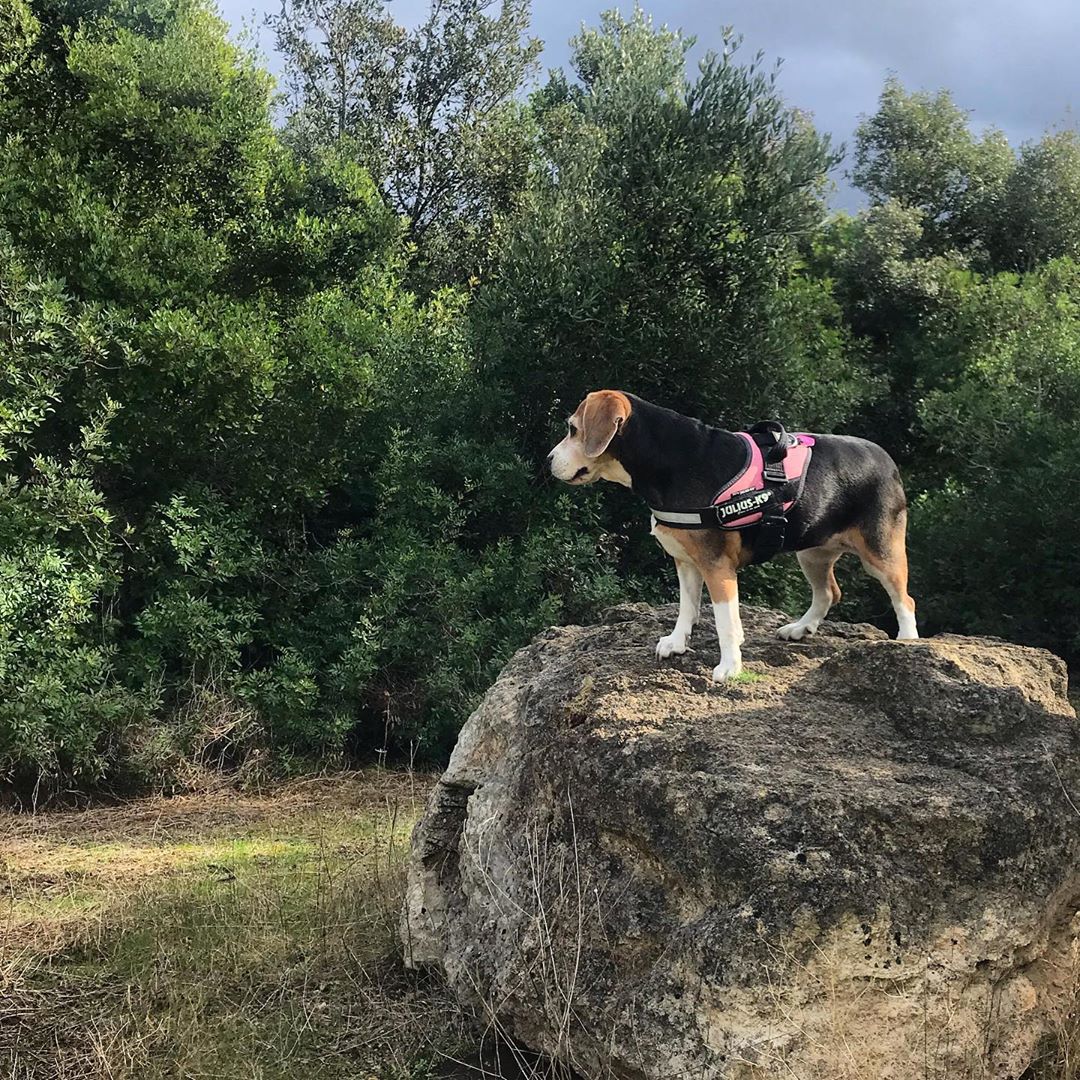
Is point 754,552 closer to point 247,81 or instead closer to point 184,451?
point 184,451

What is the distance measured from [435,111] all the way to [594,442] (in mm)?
17339

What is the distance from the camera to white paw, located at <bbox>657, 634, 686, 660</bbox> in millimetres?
5250

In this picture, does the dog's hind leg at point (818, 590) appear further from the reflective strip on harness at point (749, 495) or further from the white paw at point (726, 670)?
the white paw at point (726, 670)

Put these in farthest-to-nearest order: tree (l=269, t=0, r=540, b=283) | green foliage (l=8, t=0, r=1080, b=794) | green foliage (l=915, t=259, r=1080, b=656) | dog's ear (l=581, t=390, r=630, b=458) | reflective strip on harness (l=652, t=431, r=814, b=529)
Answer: tree (l=269, t=0, r=540, b=283) → green foliage (l=915, t=259, r=1080, b=656) → green foliage (l=8, t=0, r=1080, b=794) → dog's ear (l=581, t=390, r=630, b=458) → reflective strip on harness (l=652, t=431, r=814, b=529)

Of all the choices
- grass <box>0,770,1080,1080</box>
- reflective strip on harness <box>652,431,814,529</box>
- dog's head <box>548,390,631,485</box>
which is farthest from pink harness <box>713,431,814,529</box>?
grass <box>0,770,1080,1080</box>

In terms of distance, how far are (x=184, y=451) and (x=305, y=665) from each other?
2683 mm

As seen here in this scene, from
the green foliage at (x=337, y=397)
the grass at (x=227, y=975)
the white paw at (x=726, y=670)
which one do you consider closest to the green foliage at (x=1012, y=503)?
the green foliage at (x=337, y=397)

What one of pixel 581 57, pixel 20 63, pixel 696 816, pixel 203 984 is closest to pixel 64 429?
pixel 20 63

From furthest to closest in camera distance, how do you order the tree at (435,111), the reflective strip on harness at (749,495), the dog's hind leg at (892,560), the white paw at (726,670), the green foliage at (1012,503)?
the tree at (435,111), the green foliage at (1012,503), the dog's hind leg at (892,560), the reflective strip on harness at (749,495), the white paw at (726,670)

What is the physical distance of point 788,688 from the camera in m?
4.95

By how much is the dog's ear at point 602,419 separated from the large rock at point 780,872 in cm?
115

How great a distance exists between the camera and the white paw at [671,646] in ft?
17.2

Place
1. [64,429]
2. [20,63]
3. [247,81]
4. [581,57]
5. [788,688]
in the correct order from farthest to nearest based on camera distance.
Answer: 1. [581,57]
2. [247,81]
3. [20,63]
4. [64,429]
5. [788,688]

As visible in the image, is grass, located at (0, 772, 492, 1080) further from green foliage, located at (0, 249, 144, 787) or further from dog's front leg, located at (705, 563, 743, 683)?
dog's front leg, located at (705, 563, 743, 683)
